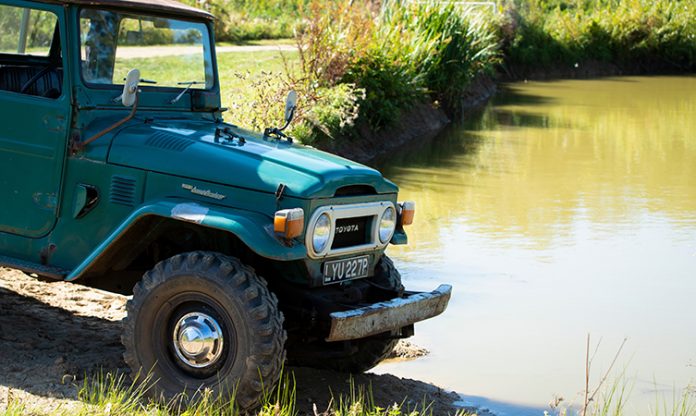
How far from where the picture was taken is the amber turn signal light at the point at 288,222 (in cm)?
478

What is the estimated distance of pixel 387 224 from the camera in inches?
216

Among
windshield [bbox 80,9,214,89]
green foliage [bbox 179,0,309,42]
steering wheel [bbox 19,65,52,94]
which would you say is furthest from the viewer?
green foliage [bbox 179,0,309,42]

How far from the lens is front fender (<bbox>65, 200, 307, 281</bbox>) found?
4754mm

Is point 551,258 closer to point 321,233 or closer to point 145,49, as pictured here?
point 145,49

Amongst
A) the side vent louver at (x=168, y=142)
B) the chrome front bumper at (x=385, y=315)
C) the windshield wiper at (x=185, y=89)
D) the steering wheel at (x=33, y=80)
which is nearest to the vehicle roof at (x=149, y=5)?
the windshield wiper at (x=185, y=89)

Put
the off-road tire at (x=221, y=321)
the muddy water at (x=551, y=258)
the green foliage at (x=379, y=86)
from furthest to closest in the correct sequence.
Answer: the green foliage at (x=379, y=86) < the muddy water at (x=551, y=258) < the off-road tire at (x=221, y=321)

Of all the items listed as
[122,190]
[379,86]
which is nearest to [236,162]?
[122,190]

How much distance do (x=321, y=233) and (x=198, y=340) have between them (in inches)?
29.2

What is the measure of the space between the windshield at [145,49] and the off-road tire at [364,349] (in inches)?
61.5

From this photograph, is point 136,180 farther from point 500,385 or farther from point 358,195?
point 500,385

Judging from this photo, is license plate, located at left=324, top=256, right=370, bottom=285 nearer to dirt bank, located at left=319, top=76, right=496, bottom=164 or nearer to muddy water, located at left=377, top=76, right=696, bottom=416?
muddy water, located at left=377, top=76, right=696, bottom=416

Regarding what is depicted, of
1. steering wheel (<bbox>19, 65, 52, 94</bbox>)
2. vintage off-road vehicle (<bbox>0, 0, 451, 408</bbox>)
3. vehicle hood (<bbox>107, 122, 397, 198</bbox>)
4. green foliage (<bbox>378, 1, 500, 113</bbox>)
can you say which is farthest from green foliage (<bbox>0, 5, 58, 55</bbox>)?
green foliage (<bbox>378, 1, 500, 113</bbox>)

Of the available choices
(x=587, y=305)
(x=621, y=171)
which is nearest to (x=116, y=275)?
(x=587, y=305)

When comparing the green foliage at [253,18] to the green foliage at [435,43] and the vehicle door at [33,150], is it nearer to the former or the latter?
the green foliage at [435,43]
